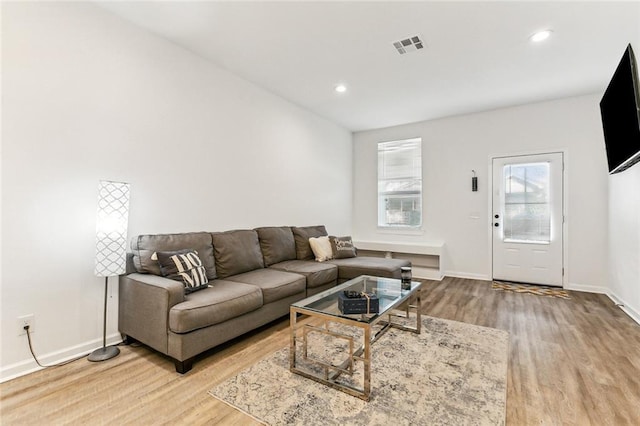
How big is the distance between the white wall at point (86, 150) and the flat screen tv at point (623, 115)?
12.2 ft

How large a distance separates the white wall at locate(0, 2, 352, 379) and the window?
10.2ft

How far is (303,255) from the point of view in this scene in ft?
13.4

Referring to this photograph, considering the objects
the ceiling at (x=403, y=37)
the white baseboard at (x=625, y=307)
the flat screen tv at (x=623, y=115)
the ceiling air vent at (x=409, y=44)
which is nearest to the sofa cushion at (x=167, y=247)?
the ceiling at (x=403, y=37)

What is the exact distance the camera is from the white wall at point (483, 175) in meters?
4.20

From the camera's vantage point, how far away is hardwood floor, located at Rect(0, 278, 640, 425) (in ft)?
5.37

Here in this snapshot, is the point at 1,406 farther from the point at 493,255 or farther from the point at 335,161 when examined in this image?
the point at 493,255

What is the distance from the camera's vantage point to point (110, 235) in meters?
2.27

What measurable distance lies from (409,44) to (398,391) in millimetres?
2985

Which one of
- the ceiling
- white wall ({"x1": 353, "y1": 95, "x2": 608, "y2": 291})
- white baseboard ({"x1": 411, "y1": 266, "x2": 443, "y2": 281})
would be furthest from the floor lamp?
white wall ({"x1": 353, "y1": 95, "x2": 608, "y2": 291})

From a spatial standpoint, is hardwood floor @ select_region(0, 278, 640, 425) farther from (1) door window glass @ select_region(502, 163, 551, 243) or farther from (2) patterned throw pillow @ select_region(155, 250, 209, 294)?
(1) door window glass @ select_region(502, 163, 551, 243)

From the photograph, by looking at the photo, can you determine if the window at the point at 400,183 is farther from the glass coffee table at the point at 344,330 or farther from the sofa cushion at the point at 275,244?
the glass coffee table at the point at 344,330

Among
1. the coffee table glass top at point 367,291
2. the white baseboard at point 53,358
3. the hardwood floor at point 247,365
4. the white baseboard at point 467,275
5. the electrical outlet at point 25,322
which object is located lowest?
the hardwood floor at point 247,365

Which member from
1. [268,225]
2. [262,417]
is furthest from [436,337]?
[268,225]

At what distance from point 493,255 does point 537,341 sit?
96.2 inches
